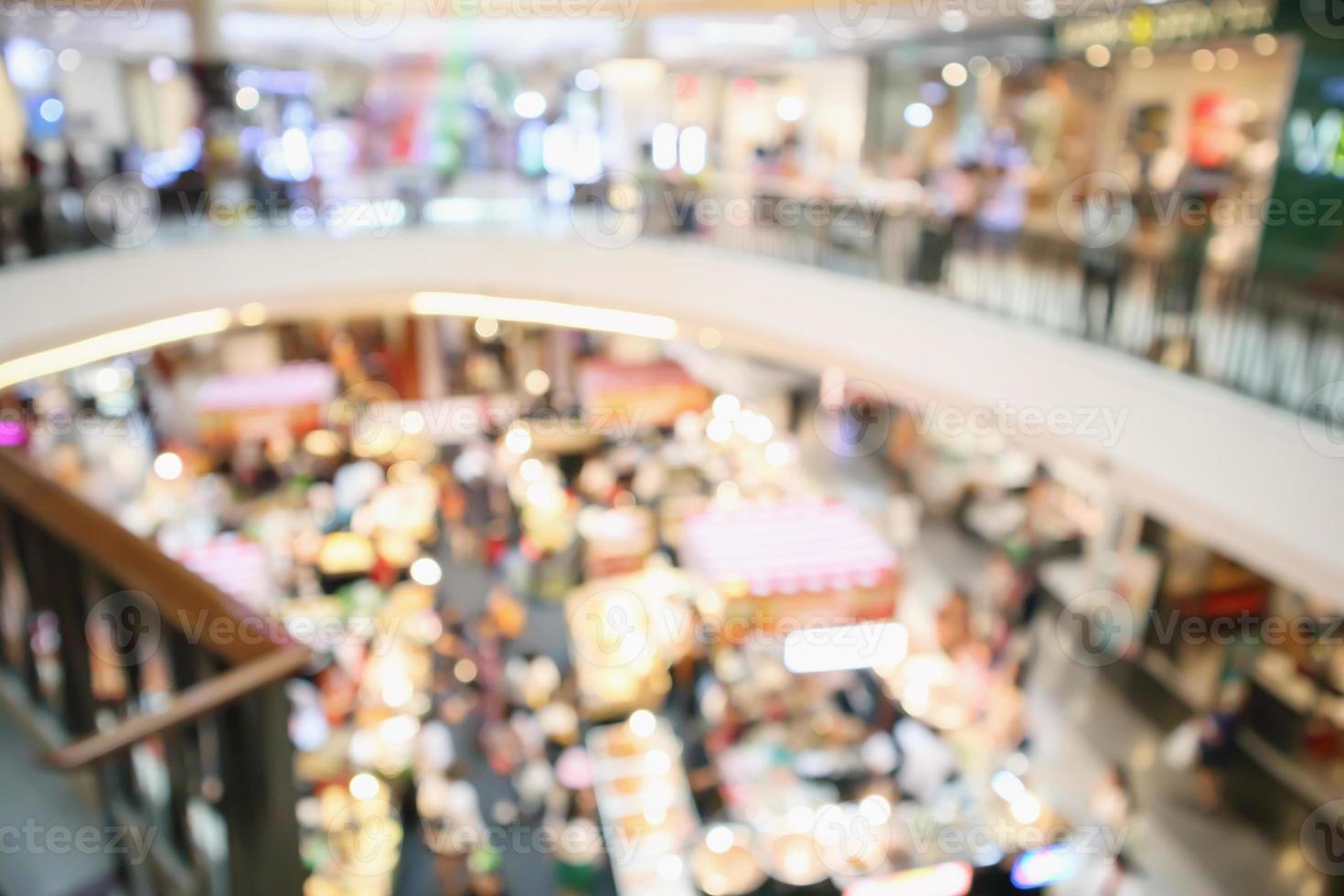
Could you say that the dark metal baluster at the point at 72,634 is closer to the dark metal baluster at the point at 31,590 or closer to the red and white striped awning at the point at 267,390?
the dark metal baluster at the point at 31,590

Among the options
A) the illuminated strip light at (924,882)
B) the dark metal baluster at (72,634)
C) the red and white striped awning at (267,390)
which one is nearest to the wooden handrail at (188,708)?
the dark metal baluster at (72,634)

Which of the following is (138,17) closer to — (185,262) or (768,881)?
(185,262)

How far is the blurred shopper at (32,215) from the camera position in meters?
6.97

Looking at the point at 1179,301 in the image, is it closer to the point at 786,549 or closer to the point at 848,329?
the point at 848,329

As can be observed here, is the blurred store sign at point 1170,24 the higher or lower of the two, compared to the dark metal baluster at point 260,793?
higher

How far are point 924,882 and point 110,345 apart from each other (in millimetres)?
7194

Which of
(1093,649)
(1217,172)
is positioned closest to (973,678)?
(1093,649)

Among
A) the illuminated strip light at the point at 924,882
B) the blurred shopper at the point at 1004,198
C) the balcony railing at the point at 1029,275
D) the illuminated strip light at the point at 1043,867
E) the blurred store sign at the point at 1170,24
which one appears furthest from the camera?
the blurred shopper at the point at 1004,198

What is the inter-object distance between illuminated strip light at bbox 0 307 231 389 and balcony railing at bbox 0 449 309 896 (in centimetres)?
577

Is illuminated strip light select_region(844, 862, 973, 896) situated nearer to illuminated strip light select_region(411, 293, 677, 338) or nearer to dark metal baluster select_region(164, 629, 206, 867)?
illuminated strip light select_region(411, 293, 677, 338)

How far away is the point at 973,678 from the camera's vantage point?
801cm

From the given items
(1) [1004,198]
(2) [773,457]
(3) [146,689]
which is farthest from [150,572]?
(1) [1004,198]

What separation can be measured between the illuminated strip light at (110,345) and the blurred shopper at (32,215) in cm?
72

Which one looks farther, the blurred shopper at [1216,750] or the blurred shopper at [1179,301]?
the blurred shopper at [1216,750]
